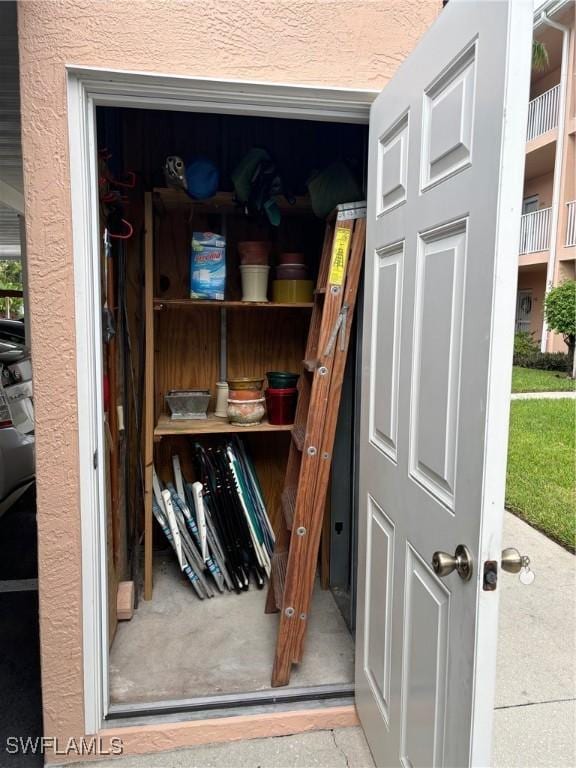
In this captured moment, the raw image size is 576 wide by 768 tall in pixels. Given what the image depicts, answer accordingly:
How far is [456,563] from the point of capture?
1094 mm

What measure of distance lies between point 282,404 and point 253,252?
76 cm

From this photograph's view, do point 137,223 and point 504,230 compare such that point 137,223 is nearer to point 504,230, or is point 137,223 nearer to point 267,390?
point 267,390

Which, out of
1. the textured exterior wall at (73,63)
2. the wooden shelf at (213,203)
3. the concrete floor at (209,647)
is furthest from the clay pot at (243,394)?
the textured exterior wall at (73,63)

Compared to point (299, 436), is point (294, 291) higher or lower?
higher

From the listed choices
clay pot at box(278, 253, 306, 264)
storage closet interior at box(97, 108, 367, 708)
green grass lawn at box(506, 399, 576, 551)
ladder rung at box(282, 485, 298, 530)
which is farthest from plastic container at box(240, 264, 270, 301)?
green grass lawn at box(506, 399, 576, 551)

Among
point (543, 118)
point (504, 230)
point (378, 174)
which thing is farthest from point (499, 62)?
point (543, 118)

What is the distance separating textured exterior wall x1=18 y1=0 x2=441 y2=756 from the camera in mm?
1511

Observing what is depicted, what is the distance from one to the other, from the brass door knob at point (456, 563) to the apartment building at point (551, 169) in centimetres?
960

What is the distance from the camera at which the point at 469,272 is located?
1.08 meters

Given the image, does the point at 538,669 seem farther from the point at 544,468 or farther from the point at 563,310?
the point at 563,310

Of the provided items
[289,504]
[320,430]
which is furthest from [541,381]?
[320,430]

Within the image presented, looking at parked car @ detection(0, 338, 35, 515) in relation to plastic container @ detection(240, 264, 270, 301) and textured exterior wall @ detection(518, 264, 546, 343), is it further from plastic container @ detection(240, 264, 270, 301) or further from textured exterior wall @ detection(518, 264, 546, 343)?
textured exterior wall @ detection(518, 264, 546, 343)

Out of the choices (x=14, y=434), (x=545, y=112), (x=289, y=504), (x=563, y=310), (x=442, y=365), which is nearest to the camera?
(x=442, y=365)

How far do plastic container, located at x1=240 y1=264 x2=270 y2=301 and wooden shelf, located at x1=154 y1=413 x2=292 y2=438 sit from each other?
2.10ft
